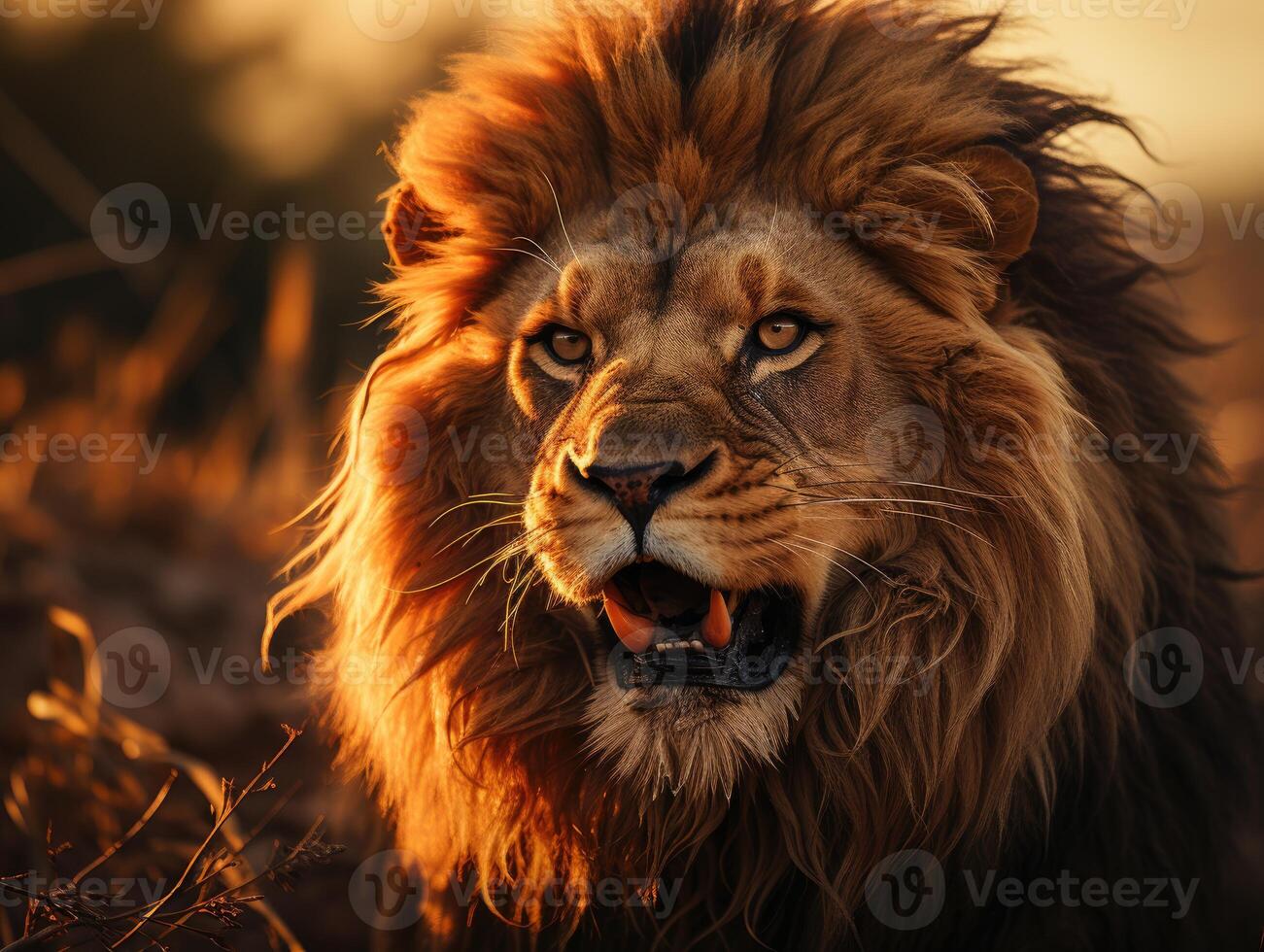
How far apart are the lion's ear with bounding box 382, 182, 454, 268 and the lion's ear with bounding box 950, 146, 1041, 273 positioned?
137 centimetres

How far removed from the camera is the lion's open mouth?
2.93 metres

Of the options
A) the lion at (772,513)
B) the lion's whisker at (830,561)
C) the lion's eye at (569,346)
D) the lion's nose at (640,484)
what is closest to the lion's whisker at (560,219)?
the lion at (772,513)

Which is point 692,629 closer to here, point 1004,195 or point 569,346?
point 569,346

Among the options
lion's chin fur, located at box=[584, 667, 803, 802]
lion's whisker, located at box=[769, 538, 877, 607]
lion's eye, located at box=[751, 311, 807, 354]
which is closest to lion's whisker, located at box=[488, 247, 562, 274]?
lion's eye, located at box=[751, 311, 807, 354]

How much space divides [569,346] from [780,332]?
1.73 feet

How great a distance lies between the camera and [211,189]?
884 cm

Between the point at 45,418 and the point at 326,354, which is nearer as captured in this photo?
the point at 45,418

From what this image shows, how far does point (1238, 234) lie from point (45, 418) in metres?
5.26

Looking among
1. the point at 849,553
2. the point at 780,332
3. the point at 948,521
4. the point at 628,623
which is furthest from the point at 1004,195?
the point at 628,623

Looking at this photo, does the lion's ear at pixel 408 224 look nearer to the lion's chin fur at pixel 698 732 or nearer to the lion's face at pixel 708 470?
the lion's face at pixel 708 470

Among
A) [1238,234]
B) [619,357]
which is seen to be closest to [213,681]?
[619,357]

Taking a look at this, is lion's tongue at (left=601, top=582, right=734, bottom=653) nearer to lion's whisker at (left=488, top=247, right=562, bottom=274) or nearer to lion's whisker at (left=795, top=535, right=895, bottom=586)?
lion's whisker at (left=795, top=535, right=895, bottom=586)

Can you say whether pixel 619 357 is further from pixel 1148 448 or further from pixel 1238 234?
pixel 1238 234

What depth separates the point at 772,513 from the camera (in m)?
2.91
